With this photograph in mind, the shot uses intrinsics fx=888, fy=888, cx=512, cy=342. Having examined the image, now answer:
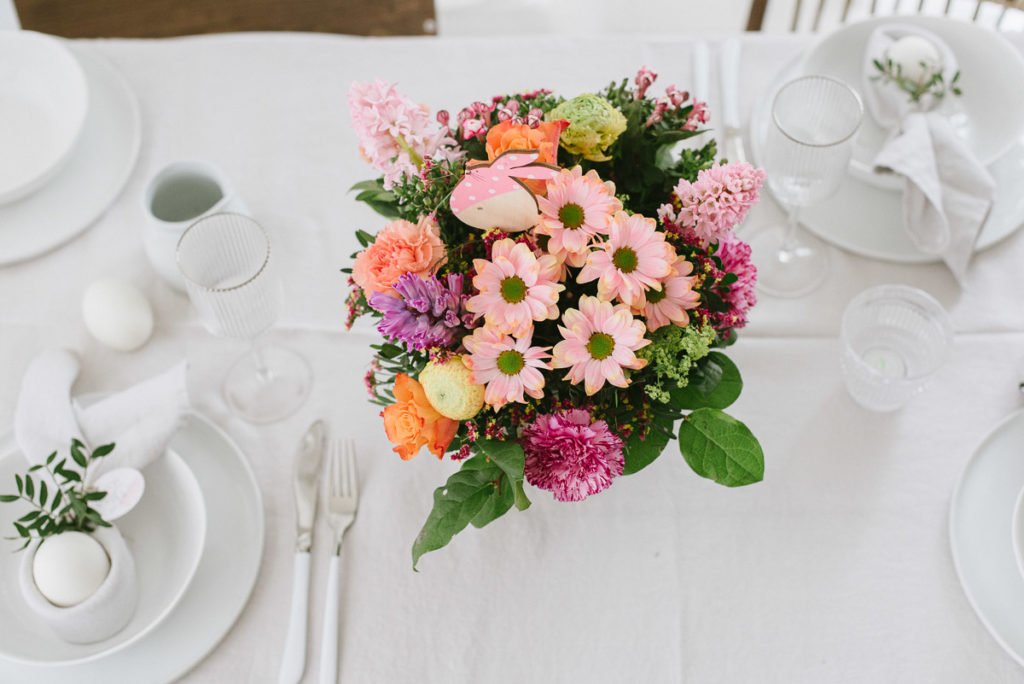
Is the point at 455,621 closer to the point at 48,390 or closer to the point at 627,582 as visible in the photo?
the point at 627,582

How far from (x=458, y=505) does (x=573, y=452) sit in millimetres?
138

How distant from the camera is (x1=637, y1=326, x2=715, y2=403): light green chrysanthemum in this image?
28.2 inches

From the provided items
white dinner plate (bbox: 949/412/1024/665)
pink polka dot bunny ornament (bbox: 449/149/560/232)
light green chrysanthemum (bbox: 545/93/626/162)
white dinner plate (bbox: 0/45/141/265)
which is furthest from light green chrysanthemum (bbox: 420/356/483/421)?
white dinner plate (bbox: 0/45/141/265)

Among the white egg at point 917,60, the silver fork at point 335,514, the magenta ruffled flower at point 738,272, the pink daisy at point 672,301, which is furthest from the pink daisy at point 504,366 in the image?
the white egg at point 917,60

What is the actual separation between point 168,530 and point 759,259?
74 centimetres

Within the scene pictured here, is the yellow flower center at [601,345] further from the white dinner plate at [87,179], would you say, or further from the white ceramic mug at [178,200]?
the white dinner plate at [87,179]

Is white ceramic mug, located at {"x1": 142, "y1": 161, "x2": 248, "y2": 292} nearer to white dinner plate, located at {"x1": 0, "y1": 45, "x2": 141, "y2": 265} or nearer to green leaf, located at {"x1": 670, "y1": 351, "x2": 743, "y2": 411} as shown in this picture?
white dinner plate, located at {"x1": 0, "y1": 45, "x2": 141, "y2": 265}

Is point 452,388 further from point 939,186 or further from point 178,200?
point 939,186

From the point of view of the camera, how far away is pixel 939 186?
3.32 feet

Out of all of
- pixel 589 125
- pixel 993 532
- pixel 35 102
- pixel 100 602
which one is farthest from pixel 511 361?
pixel 35 102

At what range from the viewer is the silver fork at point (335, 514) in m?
0.86

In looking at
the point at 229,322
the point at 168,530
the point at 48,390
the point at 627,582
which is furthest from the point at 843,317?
the point at 48,390

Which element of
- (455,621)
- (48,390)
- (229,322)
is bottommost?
(455,621)

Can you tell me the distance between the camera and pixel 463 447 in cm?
77
